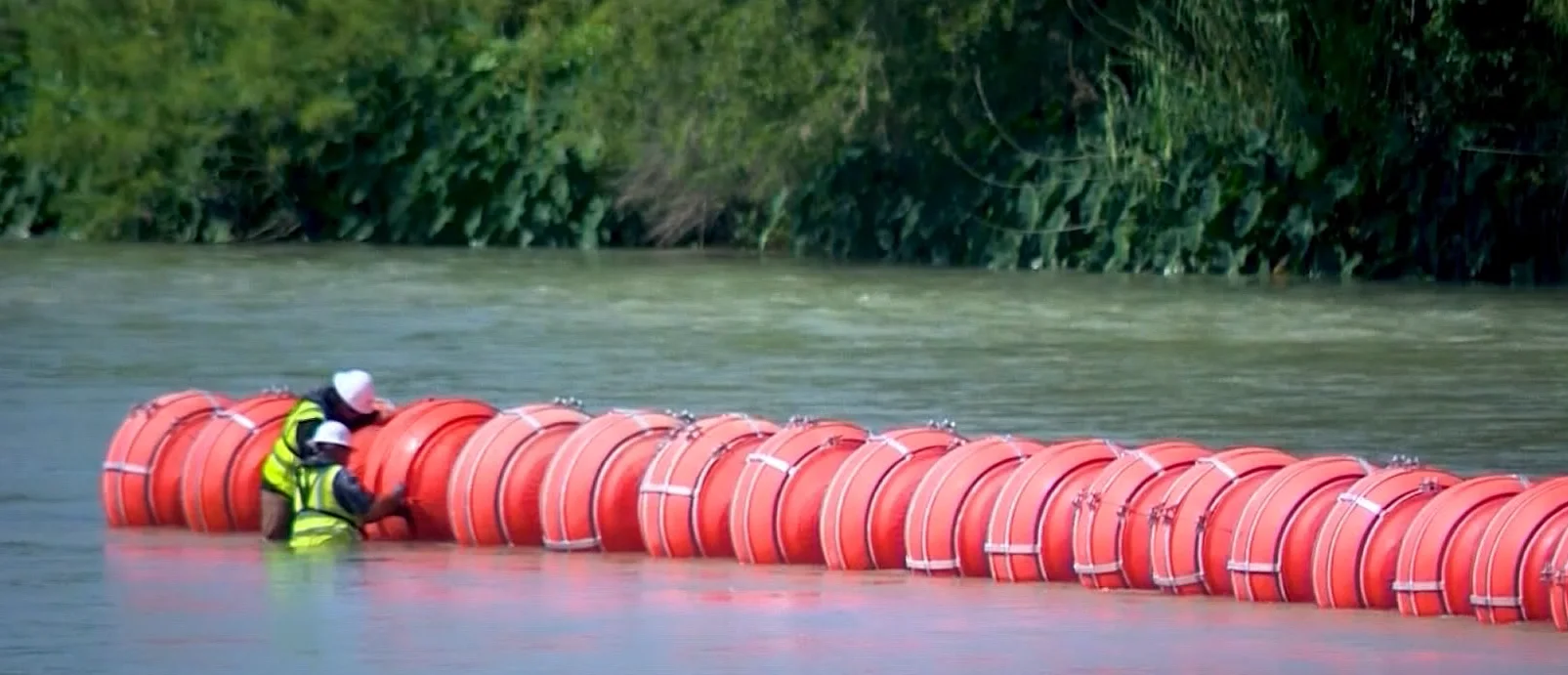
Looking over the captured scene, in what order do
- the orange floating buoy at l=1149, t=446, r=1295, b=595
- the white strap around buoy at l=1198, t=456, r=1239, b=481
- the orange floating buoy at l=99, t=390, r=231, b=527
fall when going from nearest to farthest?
the orange floating buoy at l=1149, t=446, r=1295, b=595
the white strap around buoy at l=1198, t=456, r=1239, b=481
the orange floating buoy at l=99, t=390, r=231, b=527

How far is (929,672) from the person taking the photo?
10672mm

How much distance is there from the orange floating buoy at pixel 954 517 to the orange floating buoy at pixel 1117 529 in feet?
1.51

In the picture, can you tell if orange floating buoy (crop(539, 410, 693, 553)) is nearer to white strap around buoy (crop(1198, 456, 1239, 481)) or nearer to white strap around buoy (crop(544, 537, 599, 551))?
white strap around buoy (crop(544, 537, 599, 551))

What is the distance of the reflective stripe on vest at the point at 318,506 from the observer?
46.7 feet

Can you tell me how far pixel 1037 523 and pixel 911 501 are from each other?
65 cm

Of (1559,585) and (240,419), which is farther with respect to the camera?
(240,419)

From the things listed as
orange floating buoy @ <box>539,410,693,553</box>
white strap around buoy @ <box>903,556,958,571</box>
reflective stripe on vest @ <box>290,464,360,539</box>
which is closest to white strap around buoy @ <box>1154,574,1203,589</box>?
white strap around buoy @ <box>903,556,958,571</box>

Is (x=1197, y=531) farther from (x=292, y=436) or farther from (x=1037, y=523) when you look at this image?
(x=292, y=436)

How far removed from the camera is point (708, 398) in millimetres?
20047

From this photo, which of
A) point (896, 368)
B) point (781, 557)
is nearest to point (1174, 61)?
point (896, 368)

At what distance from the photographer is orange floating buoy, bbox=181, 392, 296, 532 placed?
48.5ft

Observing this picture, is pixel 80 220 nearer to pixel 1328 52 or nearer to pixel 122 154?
pixel 122 154

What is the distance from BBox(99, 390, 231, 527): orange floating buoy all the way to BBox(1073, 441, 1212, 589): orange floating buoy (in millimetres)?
4623

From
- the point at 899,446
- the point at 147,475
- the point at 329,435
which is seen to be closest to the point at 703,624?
the point at 899,446
